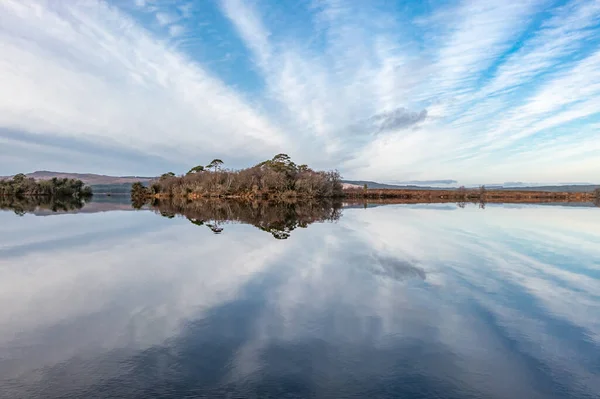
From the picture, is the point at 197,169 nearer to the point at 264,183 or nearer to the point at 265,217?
the point at 264,183

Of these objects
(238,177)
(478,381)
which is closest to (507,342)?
(478,381)

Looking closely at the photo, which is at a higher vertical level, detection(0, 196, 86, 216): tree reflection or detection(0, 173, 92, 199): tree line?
detection(0, 173, 92, 199): tree line

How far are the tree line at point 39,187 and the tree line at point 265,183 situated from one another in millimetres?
35710

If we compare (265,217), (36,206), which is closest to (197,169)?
(36,206)

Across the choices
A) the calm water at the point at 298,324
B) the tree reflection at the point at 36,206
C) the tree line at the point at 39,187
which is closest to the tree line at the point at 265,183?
the tree reflection at the point at 36,206

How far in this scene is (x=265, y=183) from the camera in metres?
59.2

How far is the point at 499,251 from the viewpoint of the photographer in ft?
42.4

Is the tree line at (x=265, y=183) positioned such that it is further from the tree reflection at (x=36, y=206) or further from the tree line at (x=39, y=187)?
the tree line at (x=39, y=187)

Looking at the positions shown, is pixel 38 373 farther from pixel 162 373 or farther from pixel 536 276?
pixel 536 276

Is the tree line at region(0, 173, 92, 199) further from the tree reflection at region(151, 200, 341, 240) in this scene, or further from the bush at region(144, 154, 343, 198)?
the tree reflection at region(151, 200, 341, 240)

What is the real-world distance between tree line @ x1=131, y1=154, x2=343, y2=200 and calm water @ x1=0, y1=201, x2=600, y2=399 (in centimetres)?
4694

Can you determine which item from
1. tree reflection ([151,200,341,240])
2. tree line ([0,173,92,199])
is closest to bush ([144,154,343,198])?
tree reflection ([151,200,341,240])

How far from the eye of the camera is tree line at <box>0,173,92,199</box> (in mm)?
82688

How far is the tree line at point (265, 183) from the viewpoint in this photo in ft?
194
